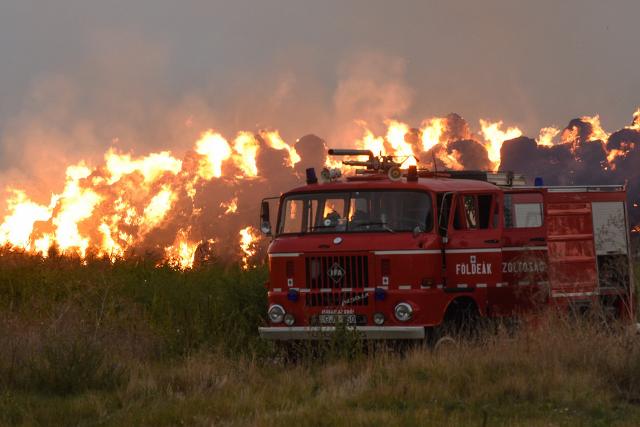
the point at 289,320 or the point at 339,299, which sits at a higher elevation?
the point at 339,299

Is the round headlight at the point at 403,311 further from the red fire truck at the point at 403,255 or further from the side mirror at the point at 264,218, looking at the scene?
the side mirror at the point at 264,218

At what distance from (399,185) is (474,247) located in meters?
1.41

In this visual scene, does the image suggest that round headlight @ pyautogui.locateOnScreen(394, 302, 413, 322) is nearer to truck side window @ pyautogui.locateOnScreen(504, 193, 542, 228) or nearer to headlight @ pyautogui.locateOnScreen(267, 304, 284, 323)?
headlight @ pyautogui.locateOnScreen(267, 304, 284, 323)

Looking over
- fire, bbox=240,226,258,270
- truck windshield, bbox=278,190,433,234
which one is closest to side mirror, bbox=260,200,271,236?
truck windshield, bbox=278,190,433,234

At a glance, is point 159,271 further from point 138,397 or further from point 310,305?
point 138,397

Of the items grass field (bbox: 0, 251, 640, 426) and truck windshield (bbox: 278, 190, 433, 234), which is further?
truck windshield (bbox: 278, 190, 433, 234)

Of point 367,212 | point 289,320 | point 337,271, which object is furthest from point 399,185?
point 289,320

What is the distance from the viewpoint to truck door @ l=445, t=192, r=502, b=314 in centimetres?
1639

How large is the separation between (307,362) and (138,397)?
3.36 metres

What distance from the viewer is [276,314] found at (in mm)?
16656

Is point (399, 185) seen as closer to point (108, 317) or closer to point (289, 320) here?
point (289, 320)

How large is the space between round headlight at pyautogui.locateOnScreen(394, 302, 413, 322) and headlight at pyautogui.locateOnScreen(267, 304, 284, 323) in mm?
1754

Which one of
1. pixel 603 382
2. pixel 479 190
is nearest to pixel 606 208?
pixel 479 190

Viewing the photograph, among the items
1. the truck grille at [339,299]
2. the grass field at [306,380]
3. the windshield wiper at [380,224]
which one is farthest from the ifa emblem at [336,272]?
the grass field at [306,380]
